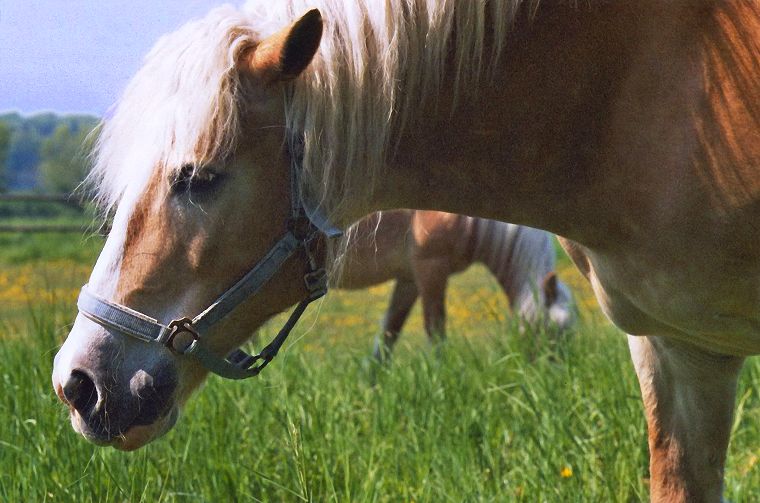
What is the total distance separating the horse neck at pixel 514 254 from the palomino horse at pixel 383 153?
4.84 m

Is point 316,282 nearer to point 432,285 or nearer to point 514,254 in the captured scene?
point 432,285

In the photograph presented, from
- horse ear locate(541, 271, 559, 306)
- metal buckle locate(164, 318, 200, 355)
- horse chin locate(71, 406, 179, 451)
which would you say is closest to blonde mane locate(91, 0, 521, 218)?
metal buckle locate(164, 318, 200, 355)

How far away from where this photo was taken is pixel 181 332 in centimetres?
180

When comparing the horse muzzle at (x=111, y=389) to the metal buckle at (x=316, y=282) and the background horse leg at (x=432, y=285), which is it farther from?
the background horse leg at (x=432, y=285)

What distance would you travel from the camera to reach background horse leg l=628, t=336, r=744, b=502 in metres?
2.40

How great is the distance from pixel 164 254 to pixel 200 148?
0.20 m

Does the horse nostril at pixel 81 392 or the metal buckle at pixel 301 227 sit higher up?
the metal buckle at pixel 301 227

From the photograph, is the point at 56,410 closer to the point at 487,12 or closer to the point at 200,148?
the point at 200,148

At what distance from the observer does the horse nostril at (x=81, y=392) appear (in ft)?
5.75

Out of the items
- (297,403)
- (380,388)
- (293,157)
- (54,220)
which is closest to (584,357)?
(380,388)

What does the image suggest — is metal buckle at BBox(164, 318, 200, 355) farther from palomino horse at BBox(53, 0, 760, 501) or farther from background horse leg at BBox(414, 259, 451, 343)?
background horse leg at BBox(414, 259, 451, 343)

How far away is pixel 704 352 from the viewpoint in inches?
90.5

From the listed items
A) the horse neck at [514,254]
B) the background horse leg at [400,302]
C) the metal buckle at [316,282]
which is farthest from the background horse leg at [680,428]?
the background horse leg at [400,302]

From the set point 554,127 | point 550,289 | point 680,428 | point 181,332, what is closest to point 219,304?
point 181,332
